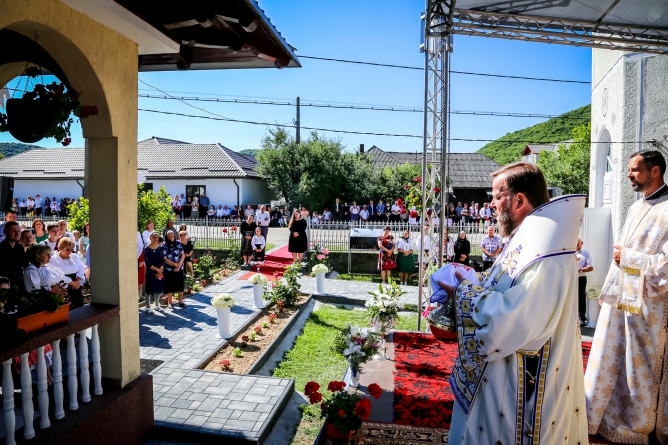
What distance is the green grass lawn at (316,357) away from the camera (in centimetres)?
540

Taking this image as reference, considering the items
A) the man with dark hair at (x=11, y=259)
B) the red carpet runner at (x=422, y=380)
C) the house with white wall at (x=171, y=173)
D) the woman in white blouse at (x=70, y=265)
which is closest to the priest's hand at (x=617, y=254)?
the red carpet runner at (x=422, y=380)

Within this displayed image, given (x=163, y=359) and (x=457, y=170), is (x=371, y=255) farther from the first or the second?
(x=457, y=170)

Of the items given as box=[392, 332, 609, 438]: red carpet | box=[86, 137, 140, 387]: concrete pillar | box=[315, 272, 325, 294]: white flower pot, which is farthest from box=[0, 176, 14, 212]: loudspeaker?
box=[392, 332, 609, 438]: red carpet

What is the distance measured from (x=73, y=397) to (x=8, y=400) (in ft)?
2.11

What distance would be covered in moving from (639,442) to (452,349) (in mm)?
3334

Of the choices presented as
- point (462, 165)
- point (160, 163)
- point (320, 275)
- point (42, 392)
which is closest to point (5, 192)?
point (42, 392)

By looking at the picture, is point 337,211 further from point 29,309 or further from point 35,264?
point 29,309

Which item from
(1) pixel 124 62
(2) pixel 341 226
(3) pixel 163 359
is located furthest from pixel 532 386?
(2) pixel 341 226

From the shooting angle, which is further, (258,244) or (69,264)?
(258,244)

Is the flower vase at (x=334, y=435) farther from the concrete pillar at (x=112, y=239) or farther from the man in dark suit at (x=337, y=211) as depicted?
the man in dark suit at (x=337, y=211)

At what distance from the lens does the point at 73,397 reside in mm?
3711

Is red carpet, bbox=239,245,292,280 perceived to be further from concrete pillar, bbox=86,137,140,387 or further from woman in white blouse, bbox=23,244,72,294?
concrete pillar, bbox=86,137,140,387

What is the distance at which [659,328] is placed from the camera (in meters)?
4.00

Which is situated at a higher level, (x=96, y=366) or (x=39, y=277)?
(x=39, y=277)
